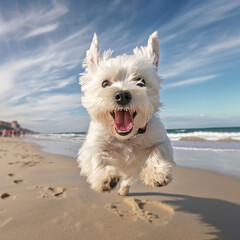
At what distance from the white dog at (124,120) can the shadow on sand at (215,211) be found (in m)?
0.93

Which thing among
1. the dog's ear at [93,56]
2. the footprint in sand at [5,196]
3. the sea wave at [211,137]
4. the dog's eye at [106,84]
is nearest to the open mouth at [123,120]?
the dog's eye at [106,84]

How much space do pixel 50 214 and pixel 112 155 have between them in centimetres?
112

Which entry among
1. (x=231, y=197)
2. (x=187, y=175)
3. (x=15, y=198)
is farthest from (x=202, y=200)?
(x=15, y=198)

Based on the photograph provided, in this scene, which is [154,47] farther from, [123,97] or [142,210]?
[142,210]

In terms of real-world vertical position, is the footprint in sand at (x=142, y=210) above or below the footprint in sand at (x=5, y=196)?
above

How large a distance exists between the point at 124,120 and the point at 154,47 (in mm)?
1199

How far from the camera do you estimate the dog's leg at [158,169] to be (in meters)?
2.66

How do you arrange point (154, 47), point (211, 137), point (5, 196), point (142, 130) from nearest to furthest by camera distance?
point (142, 130)
point (154, 47)
point (5, 196)
point (211, 137)

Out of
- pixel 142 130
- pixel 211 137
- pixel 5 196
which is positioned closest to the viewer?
pixel 142 130

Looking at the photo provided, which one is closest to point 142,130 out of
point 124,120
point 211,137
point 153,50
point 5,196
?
point 124,120

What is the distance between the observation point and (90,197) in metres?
3.97

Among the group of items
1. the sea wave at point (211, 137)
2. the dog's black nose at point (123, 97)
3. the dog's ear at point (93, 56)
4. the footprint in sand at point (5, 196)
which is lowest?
the footprint in sand at point (5, 196)

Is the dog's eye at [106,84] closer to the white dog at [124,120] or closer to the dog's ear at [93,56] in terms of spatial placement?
the white dog at [124,120]

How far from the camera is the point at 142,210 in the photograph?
3525mm
